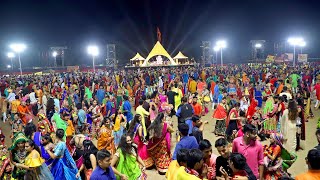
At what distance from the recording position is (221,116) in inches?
359

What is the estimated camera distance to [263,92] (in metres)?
13.1

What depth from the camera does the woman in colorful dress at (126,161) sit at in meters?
4.47

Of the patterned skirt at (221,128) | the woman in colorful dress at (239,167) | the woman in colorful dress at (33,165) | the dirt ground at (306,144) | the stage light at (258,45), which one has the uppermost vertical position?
the stage light at (258,45)

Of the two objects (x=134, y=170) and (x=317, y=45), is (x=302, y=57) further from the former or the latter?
(x=134, y=170)

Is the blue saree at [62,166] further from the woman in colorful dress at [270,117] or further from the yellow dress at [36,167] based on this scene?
the woman in colorful dress at [270,117]

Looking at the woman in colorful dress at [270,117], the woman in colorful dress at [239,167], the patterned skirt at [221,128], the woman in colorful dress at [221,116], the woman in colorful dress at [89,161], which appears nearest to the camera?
the woman in colorful dress at [239,167]

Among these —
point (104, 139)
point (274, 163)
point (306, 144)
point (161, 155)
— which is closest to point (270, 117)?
point (306, 144)

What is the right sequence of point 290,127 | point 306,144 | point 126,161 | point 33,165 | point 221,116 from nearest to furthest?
point 33,165, point 126,161, point 290,127, point 306,144, point 221,116

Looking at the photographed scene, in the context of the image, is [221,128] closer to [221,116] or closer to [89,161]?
[221,116]

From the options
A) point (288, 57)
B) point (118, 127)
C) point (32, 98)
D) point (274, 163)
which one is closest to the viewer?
point (274, 163)

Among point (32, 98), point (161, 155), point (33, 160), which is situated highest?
point (32, 98)

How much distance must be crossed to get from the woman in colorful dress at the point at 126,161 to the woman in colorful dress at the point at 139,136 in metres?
1.06

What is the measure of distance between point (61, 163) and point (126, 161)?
1102 millimetres

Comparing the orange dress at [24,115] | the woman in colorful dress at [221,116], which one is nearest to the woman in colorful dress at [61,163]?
the orange dress at [24,115]
